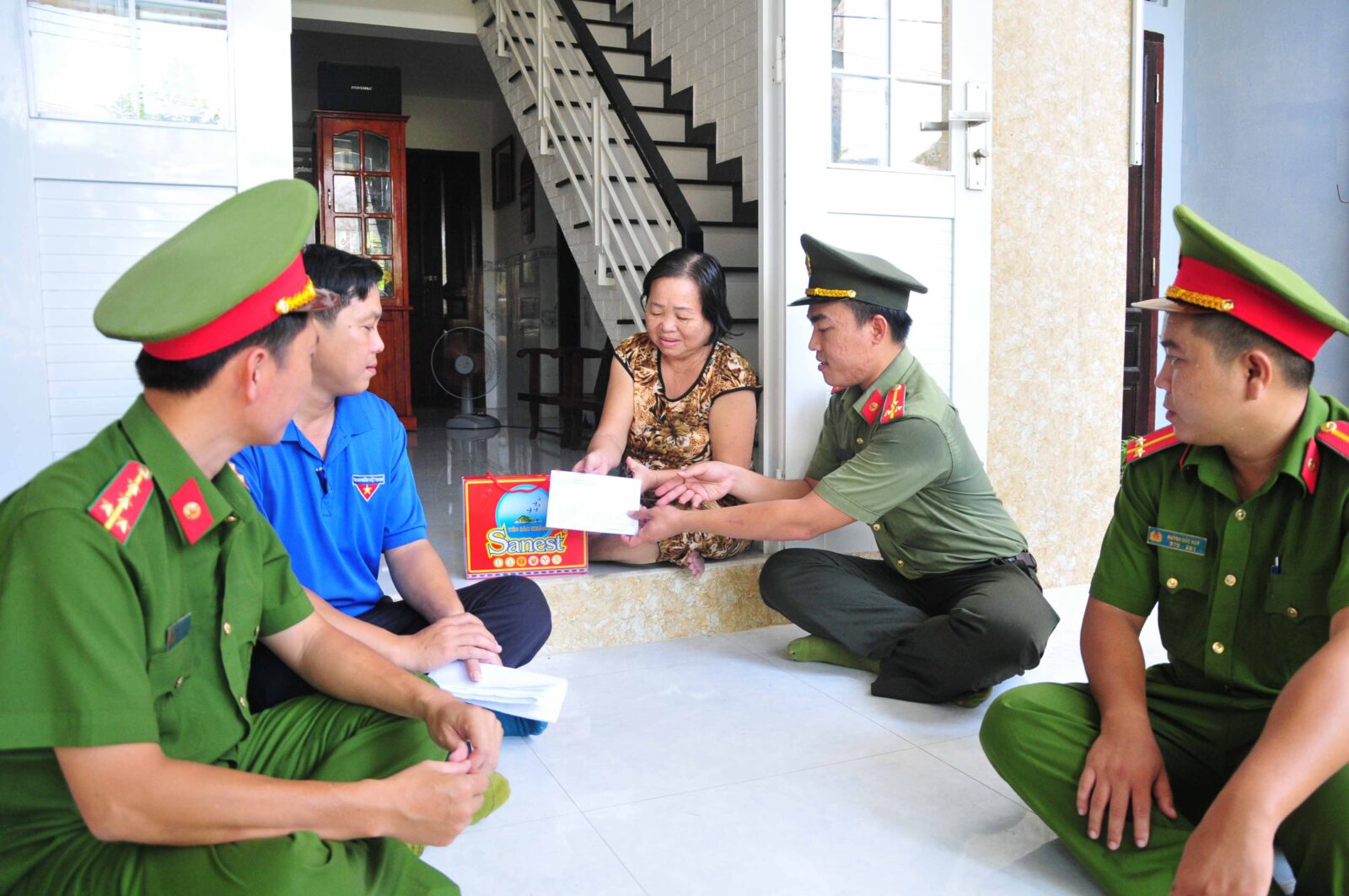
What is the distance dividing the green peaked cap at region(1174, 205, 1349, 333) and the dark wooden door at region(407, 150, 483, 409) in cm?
859

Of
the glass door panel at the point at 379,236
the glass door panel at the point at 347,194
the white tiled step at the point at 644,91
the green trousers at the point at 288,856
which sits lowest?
the green trousers at the point at 288,856

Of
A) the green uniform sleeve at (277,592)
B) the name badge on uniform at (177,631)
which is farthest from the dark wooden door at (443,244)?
the name badge on uniform at (177,631)

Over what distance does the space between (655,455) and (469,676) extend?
50.0 inches

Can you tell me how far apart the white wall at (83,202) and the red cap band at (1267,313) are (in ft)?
6.84

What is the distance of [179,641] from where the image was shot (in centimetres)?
119

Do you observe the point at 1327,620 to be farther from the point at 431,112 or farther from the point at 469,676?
the point at 431,112

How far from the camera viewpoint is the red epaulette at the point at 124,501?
106cm

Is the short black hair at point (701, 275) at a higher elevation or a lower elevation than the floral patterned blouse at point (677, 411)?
higher

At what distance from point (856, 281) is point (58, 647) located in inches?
78.2

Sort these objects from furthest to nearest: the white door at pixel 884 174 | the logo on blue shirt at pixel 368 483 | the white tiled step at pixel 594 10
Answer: the white tiled step at pixel 594 10, the white door at pixel 884 174, the logo on blue shirt at pixel 368 483

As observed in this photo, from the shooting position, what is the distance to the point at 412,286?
968 cm

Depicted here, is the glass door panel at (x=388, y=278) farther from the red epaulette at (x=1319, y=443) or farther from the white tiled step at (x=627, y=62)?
the red epaulette at (x=1319, y=443)

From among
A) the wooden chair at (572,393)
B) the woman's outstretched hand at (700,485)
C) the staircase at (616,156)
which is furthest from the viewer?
the wooden chair at (572,393)

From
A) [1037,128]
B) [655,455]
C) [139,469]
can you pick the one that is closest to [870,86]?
A: [1037,128]
